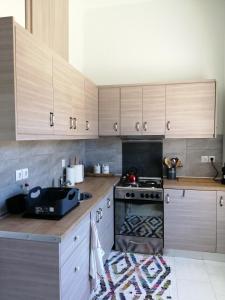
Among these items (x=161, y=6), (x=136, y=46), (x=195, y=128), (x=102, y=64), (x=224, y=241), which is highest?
(x=161, y=6)

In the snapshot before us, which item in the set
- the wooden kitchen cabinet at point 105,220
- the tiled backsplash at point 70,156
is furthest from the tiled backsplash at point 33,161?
the wooden kitchen cabinet at point 105,220

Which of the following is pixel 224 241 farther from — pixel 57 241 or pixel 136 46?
pixel 136 46

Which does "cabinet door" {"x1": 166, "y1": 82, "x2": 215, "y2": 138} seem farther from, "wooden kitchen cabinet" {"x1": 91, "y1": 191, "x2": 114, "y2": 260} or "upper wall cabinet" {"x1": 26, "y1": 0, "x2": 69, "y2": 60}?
"upper wall cabinet" {"x1": 26, "y1": 0, "x2": 69, "y2": 60}

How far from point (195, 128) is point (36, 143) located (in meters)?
1.86

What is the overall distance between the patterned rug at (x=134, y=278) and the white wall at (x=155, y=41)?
1905 millimetres

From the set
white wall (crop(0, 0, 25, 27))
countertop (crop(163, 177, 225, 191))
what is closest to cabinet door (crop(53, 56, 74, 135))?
white wall (crop(0, 0, 25, 27))

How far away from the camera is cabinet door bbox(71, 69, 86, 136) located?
2360 millimetres

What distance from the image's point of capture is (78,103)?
8.18ft

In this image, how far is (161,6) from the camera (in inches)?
129

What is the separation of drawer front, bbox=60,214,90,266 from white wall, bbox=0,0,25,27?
1.61 meters

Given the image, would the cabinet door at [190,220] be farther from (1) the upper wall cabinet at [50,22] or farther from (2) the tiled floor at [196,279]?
(1) the upper wall cabinet at [50,22]

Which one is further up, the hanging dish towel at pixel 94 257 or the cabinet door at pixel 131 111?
the cabinet door at pixel 131 111

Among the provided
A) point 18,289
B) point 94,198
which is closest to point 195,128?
point 94,198

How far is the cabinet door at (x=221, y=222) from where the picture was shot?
273cm
